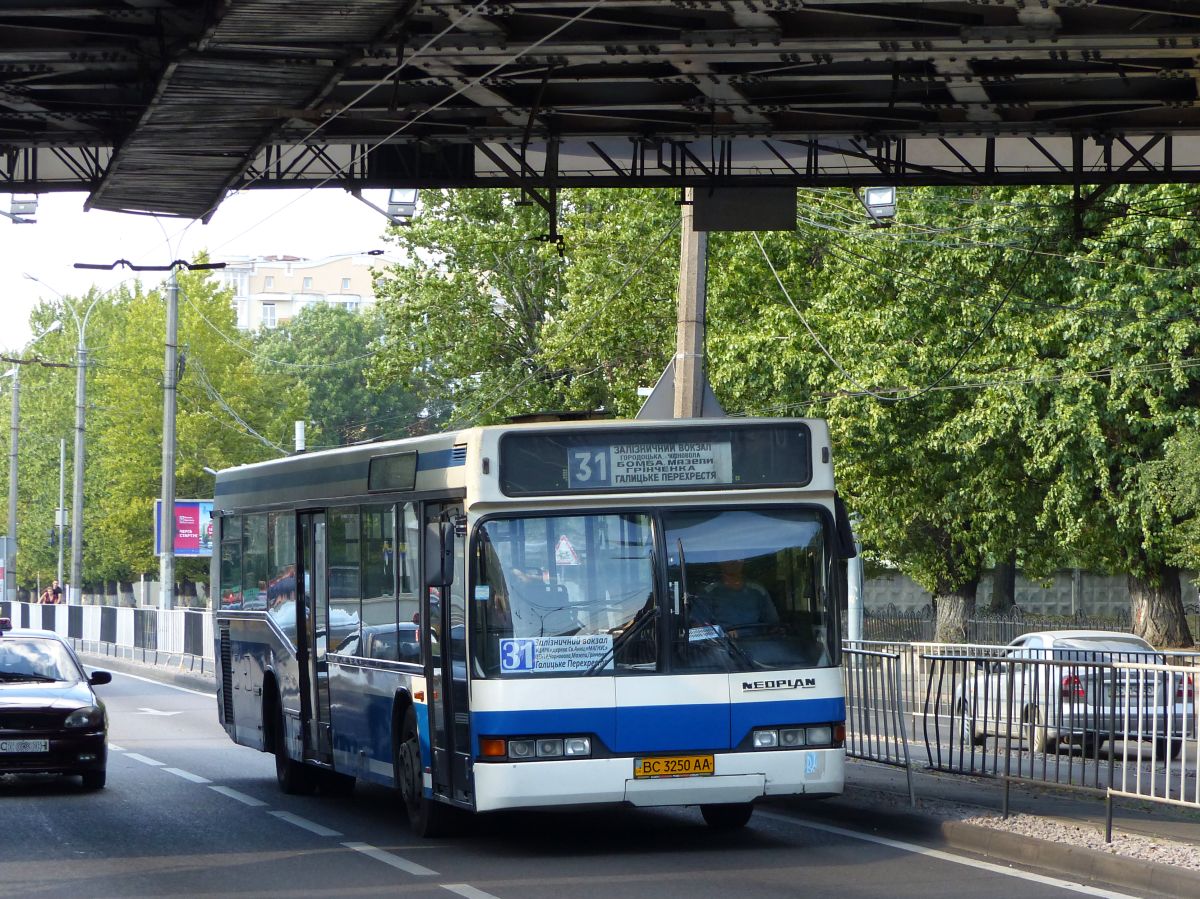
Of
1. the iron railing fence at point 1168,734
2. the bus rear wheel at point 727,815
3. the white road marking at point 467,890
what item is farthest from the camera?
the bus rear wheel at point 727,815

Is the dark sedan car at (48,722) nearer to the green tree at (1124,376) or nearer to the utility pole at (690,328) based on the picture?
the utility pole at (690,328)

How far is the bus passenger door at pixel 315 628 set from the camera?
1494 cm

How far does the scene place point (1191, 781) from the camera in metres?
10.9

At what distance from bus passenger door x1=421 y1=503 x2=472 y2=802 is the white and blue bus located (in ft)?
0.07

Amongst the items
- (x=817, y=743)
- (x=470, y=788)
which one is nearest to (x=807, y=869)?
(x=817, y=743)

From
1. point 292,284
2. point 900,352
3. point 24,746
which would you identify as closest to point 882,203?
point 900,352

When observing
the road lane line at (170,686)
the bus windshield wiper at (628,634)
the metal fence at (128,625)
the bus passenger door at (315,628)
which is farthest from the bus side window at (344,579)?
the metal fence at (128,625)

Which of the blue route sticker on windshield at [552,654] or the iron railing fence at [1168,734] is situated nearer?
the iron railing fence at [1168,734]

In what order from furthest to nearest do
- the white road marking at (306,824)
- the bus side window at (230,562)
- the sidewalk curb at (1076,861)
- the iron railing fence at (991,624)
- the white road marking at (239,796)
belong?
the iron railing fence at (991,624)
the bus side window at (230,562)
the white road marking at (239,796)
the white road marking at (306,824)
the sidewalk curb at (1076,861)

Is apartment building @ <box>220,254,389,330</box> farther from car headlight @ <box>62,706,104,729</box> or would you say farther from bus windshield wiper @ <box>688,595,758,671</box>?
bus windshield wiper @ <box>688,595,758,671</box>

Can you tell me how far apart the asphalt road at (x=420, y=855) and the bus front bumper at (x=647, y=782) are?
42 cm

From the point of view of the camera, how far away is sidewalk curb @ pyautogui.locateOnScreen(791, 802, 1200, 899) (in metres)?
9.98

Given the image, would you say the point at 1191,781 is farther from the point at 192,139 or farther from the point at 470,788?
the point at 192,139

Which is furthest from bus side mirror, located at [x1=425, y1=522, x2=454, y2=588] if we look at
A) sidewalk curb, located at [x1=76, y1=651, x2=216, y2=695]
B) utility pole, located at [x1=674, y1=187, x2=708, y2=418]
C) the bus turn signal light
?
sidewalk curb, located at [x1=76, y1=651, x2=216, y2=695]
